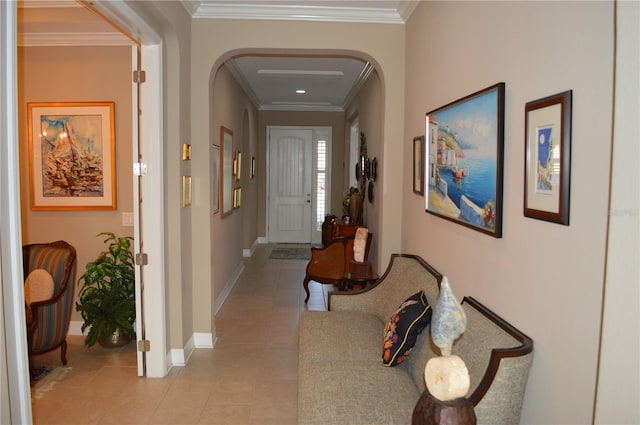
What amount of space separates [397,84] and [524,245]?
257cm

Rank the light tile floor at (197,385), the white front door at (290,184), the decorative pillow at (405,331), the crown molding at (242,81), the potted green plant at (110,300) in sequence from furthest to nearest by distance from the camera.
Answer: the white front door at (290,184) → the crown molding at (242,81) → the potted green plant at (110,300) → the light tile floor at (197,385) → the decorative pillow at (405,331)

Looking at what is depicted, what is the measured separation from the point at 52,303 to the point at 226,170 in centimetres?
282

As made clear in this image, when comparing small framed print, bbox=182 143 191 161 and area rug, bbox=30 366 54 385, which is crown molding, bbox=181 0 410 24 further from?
area rug, bbox=30 366 54 385

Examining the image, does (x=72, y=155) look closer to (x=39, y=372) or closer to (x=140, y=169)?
(x=140, y=169)

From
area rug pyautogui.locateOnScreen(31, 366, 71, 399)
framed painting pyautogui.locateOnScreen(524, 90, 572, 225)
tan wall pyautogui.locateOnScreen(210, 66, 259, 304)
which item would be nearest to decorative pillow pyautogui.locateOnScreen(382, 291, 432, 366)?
framed painting pyautogui.locateOnScreen(524, 90, 572, 225)

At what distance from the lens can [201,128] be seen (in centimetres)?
409

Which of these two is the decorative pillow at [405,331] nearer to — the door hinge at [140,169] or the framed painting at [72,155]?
the door hinge at [140,169]

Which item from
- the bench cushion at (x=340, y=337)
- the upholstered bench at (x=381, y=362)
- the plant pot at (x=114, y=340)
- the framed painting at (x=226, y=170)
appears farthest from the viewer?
the framed painting at (x=226, y=170)

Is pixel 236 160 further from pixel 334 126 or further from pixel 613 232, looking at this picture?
pixel 613 232

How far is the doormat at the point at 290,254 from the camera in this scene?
870cm

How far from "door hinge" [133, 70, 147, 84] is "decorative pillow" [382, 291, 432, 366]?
7.91 ft

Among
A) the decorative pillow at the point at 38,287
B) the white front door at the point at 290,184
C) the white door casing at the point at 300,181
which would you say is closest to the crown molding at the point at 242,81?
the white front door at the point at 290,184

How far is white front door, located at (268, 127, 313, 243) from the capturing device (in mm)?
10031

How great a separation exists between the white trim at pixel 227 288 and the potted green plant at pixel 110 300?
48.6 inches
